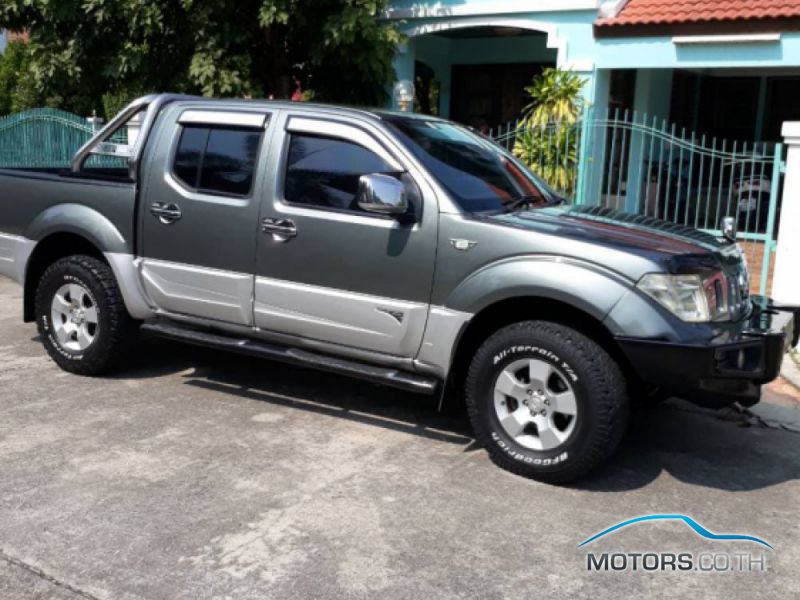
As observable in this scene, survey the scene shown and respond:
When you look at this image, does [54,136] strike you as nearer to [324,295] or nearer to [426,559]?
[324,295]

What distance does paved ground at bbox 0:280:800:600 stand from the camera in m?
3.37

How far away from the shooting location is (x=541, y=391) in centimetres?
427

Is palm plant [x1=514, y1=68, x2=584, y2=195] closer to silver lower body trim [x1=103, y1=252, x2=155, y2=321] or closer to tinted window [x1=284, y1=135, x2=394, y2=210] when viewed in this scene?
tinted window [x1=284, y1=135, x2=394, y2=210]

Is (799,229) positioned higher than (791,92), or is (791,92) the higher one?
(791,92)

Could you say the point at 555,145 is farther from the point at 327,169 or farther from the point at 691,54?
the point at 327,169

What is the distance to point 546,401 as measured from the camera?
4.27 meters

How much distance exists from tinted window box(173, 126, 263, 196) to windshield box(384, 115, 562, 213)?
35.4 inches

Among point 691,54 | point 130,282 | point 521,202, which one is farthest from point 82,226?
point 691,54

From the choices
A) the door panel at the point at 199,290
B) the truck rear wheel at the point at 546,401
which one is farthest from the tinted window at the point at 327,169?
the truck rear wheel at the point at 546,401

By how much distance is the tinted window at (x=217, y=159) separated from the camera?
5.20 meters

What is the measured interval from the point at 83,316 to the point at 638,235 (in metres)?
3.72

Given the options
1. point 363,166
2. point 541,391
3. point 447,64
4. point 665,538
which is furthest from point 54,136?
point 665,538

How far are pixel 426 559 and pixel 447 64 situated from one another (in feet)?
46.2

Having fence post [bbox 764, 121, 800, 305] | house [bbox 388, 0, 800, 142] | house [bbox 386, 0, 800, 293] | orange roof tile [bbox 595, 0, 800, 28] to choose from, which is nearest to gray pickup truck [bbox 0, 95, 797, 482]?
fence post [bbox 764, 121, 800, 305]
